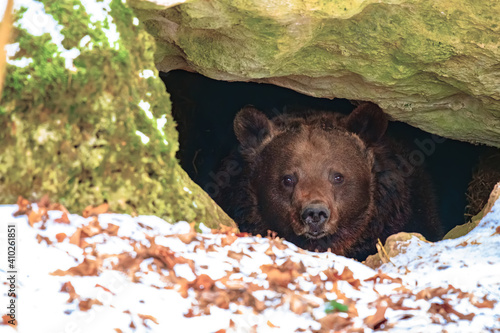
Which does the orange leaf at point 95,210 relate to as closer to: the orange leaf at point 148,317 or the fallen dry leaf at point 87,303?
the fallen dry leaf at point 87,303

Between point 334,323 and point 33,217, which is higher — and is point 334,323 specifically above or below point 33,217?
below

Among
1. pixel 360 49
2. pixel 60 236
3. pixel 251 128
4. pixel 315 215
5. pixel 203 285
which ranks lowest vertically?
pixel 315 215

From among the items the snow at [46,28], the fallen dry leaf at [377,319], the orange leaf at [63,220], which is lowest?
the fallen dry leaf at [377,319]

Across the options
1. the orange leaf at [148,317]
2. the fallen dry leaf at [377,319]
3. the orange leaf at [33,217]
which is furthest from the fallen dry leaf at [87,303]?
the fallen dry leaf at [377,319]

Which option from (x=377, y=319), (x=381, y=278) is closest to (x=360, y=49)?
(x=381, y=278)

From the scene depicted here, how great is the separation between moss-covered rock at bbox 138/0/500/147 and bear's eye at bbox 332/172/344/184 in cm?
101

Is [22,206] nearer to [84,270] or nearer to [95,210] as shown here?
→ [95,210]

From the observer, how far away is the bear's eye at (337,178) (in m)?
6.34

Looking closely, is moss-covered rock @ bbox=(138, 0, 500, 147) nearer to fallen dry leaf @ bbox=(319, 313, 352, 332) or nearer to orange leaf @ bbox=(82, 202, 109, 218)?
orange leaf @ bbox=(82, 202, 109, 218)

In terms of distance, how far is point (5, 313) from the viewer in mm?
2525

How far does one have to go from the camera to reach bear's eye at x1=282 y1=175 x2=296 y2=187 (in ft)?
20.7

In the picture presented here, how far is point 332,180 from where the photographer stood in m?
6.33

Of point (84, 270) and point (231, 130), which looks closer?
point (84, 270)

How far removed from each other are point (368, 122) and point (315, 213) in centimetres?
182
